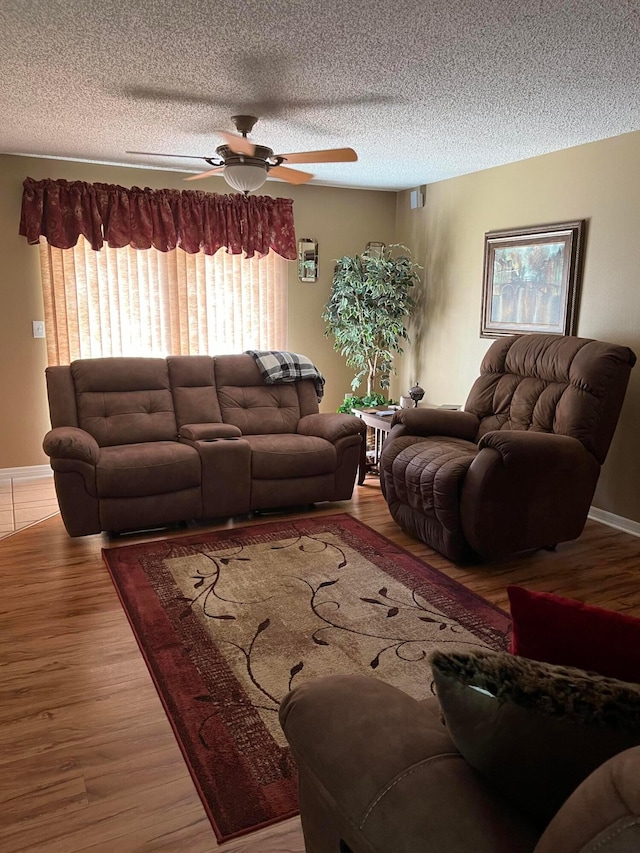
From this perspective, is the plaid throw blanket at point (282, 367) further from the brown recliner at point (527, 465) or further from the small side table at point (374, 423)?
the brown recliner at point (527, 465)

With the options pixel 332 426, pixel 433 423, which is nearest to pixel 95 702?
pixel 332 426

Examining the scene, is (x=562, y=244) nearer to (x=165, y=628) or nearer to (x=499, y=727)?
(x=165, y=628)

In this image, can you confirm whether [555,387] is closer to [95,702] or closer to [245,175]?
[245,175]

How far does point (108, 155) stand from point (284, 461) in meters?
2.56

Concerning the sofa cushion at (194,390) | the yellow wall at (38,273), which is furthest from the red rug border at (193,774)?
the yellow wall at (38,273)

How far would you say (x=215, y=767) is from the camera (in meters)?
1.96

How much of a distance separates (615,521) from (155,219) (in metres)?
3.94

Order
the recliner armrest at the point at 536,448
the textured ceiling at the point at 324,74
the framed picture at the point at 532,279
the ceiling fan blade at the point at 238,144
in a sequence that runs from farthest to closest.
Result: the framed picture at the point at 532,279, the recliner armrest at the point at 536,448, the ceiling fan blade at the point at 238,144, the textured ceiling at the point at 324,74

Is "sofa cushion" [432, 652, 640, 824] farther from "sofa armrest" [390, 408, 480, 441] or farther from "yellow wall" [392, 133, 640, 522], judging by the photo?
"yellow wall" [392, 133, 640, 522]

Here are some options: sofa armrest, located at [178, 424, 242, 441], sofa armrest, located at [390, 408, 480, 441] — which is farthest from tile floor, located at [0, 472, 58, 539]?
sofa armrest, located at [390, 408, 480, 441]

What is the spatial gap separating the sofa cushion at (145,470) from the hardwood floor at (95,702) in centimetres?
36

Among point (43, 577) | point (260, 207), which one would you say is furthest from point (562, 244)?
point (43, 577)

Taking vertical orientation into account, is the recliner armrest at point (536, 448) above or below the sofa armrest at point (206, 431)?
above

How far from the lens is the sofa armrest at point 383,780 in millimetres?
909
